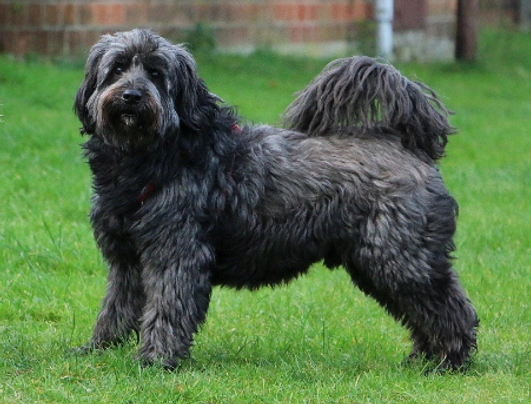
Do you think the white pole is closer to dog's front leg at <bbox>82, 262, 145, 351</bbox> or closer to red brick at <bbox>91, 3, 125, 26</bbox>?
→ red brick at <bbox>91, 3, 125, 26</bbox>

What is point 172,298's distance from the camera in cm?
614

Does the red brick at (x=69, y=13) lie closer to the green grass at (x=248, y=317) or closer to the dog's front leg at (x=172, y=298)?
the green grass at (x=248, y=317)

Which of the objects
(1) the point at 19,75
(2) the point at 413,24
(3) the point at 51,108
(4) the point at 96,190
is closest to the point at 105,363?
(4) the point at 96,190

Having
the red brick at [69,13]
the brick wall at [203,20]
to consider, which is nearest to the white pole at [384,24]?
the brick wall at [203,20]

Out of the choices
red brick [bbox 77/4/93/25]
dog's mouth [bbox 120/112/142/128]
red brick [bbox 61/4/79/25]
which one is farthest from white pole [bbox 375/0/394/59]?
dog's mouth [bbox 120/112/142/128]

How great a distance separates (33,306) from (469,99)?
12.5 metres

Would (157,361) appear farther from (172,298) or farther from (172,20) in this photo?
(172,20)

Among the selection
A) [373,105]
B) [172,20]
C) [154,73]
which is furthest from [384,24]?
[154,73]

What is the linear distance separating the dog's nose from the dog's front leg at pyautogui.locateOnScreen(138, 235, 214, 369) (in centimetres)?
84

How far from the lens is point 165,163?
6.23 meters

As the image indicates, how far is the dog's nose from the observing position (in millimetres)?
5916

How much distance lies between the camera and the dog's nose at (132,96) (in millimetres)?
5916

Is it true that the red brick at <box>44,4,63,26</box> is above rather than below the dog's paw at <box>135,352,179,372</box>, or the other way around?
above

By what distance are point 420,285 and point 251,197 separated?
112 centimetres
